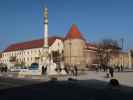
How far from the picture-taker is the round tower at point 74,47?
388 ft

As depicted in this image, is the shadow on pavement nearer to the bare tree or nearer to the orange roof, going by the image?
the bare tree

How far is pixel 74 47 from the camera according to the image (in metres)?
122

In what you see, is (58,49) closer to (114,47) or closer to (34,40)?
(34,40)

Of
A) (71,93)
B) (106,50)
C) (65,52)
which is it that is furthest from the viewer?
(65,52)

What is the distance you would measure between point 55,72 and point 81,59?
2813 inches

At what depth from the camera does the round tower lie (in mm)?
118125

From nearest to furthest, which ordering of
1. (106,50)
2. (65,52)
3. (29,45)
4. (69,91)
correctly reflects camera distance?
(69,91), (106,50), (65,52), (29,45)

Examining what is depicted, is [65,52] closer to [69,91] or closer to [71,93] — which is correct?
[69,91]

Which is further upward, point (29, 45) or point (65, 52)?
point (29, 45)

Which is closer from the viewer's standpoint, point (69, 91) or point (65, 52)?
point (69, 91)

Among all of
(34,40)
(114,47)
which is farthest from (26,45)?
(114,47)

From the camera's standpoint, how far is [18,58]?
484 ft

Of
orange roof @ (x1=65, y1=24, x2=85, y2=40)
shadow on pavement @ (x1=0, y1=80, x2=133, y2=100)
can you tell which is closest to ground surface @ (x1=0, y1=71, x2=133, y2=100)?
shadow on pavement @ (x1=0, y1=80, x2=133, y2=100)

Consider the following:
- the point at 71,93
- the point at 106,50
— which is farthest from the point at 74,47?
the point at 71,93
